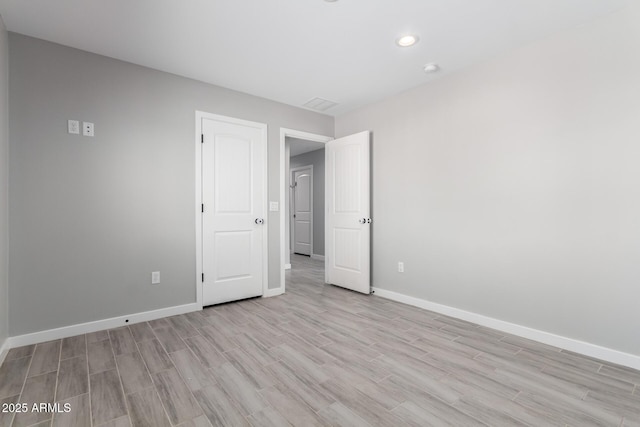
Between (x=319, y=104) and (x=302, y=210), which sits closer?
(x=319, y=104)

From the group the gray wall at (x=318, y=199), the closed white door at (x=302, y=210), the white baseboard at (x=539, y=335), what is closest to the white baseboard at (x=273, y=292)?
the white baseboard at (x=539, y=335)

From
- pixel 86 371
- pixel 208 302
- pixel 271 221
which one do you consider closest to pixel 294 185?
pixel 271 221

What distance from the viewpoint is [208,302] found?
3.41 m

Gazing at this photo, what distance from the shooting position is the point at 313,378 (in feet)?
6.48

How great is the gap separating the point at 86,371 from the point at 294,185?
6317 mm

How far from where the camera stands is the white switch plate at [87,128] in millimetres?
2695

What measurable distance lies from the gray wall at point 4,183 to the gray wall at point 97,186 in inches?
1.8

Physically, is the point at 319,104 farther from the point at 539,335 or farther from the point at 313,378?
the point at 539,335

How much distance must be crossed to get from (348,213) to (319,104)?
1557mm

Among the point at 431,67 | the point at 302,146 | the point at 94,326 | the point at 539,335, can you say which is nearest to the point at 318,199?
the point at 302,146

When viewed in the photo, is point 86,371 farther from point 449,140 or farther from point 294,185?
point 294,185

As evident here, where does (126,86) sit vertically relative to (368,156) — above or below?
above

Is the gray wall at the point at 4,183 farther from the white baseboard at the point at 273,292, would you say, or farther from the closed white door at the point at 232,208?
the white baseboard at the point at 273,292

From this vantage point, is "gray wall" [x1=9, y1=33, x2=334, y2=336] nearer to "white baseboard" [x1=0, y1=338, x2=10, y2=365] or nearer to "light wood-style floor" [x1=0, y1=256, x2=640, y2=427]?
"white baseboard" [x1=0, y1=338, x2=10, y2=365]
